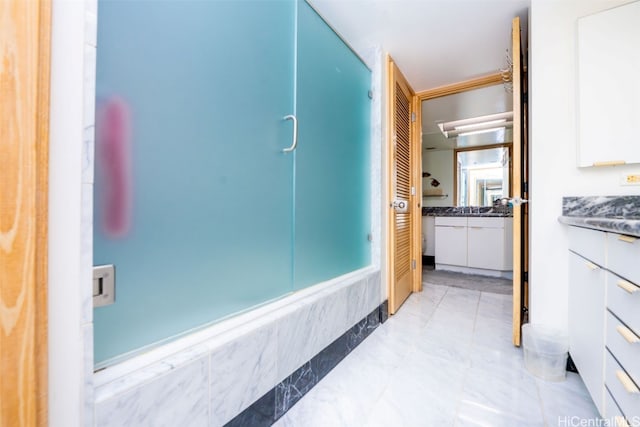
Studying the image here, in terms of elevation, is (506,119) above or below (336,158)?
above

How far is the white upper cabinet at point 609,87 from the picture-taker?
4.17ft

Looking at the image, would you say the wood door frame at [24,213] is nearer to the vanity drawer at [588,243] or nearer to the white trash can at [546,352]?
the vanity drawer at [588,243]

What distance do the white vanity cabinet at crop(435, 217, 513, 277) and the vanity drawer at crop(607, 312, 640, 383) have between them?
278cm

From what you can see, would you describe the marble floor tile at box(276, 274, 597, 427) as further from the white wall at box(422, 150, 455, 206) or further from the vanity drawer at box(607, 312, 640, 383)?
the white wall at box(422, 150, 455, 206)

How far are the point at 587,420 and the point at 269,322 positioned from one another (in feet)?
4.08

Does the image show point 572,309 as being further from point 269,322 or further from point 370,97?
point 370,97

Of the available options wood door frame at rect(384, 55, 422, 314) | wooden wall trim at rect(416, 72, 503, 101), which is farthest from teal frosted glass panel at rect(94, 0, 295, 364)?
wooden wall trim at rect(416, 72, 503, 101)

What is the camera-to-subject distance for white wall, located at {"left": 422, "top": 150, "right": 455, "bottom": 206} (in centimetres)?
451

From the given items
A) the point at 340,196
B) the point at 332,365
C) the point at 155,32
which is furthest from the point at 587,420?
the point at 155,32

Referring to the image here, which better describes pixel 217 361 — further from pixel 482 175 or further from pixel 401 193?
pixel 482 175

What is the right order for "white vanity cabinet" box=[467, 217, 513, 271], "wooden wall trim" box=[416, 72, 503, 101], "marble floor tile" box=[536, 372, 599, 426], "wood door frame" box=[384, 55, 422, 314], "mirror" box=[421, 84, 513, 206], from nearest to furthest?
"marble floor tile" box=[536, 372, 599, 426] < "wood door frame" box=[384, 55, 422, 314] < "wooden wall trim" box=[416, 72, 503, 101] < "mirror" box=[421, 84, 513, 206] < "white vanity cabinet" box=[467, 217, 513, 271]

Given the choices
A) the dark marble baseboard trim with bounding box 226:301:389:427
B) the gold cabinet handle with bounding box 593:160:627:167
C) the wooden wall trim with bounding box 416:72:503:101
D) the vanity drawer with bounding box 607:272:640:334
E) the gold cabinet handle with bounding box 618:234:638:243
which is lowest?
the dark marble baseboard trim with bounding box 226:301:389:427

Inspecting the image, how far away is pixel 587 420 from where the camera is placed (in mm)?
1015

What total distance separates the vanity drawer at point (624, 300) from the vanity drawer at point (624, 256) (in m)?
0.02
